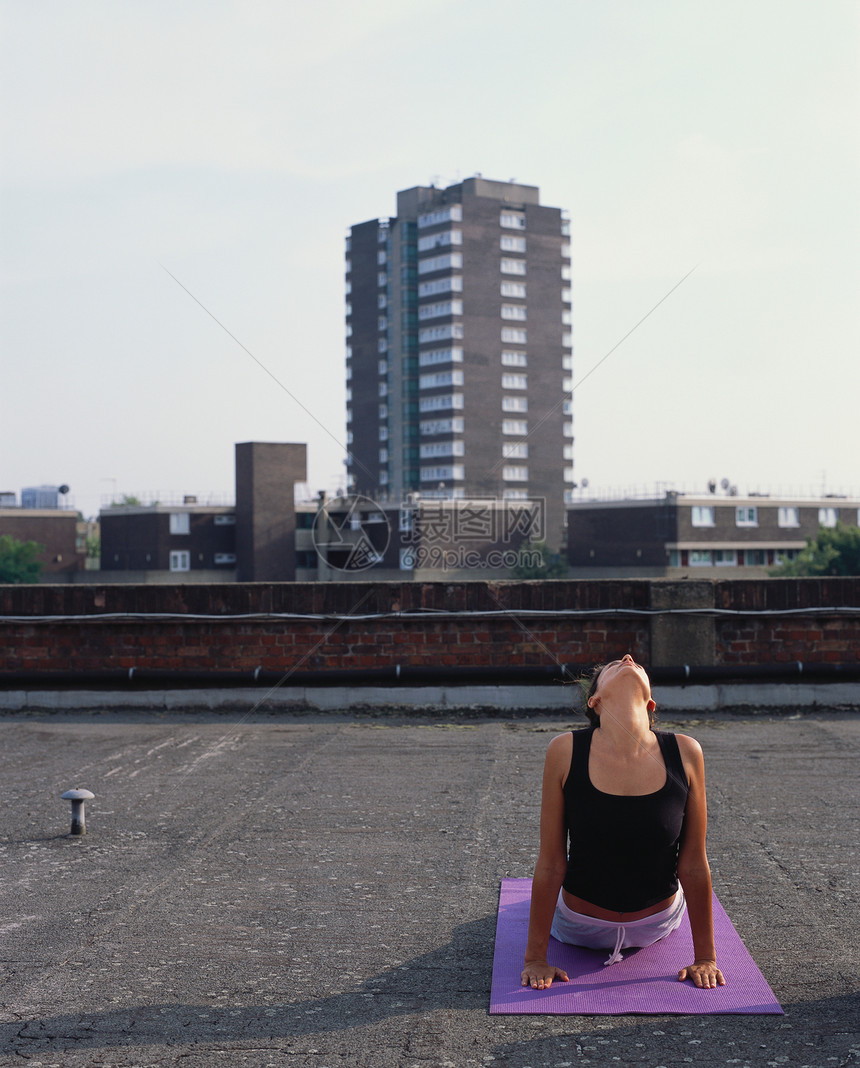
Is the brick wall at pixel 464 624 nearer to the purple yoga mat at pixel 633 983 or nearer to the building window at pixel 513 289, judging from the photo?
the purple yoga mat at pixel 633 983

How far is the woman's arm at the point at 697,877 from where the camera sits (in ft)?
15.6

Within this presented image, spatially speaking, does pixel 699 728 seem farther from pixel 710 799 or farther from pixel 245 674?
pixel 245 674

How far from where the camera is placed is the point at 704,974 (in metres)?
4.73

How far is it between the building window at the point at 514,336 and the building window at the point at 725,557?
40694 mm

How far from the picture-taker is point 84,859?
270 inches

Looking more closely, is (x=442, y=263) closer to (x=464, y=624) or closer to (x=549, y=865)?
(x=464, y=624)

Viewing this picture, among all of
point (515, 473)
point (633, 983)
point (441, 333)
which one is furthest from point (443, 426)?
point (633, 983)

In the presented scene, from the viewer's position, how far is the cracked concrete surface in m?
4.26

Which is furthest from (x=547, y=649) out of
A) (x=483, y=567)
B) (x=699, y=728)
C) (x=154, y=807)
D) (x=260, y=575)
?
(x=483, y=567)

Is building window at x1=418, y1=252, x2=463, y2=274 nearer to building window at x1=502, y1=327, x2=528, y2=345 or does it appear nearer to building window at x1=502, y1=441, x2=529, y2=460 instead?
building window at x1=502, y1=327, x2=528, y2=345

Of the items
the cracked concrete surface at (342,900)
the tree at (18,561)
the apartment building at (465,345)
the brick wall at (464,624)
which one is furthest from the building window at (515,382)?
the cracked concrete surface at (342,900)

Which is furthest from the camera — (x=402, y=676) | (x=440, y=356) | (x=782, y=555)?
(x=440, y=356)

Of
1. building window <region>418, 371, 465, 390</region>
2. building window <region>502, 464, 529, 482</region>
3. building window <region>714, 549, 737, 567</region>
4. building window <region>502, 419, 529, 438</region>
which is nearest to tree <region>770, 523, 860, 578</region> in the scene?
building window <region>714, 549, 737, 567</region>

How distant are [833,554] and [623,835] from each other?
84.3 m
